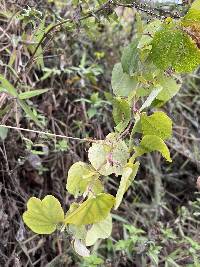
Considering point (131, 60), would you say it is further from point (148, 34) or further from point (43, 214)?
point (43, 214)

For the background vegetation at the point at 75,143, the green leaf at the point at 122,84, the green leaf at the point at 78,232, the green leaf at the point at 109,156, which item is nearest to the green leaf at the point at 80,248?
the green leaf at the point at 78,232

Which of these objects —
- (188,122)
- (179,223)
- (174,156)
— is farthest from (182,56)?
(188,122)

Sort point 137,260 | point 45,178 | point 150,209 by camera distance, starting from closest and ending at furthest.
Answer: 1. point 137,260
2. point 45,178
3. point 150,209

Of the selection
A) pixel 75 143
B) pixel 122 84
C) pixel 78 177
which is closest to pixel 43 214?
pixel 78 177

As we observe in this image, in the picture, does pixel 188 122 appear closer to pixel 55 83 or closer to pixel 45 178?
pixel 55 83

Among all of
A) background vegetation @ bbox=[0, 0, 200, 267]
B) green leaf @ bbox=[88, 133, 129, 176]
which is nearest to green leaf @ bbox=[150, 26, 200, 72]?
green leaf @ bbox=[88, 133, 129, 176]
